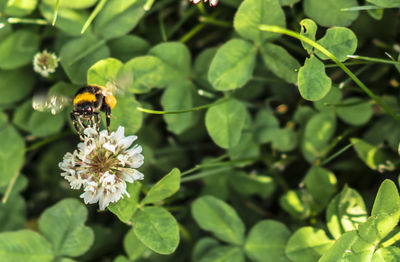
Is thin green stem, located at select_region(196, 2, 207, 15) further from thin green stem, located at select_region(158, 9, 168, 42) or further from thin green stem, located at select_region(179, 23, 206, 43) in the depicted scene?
thin green stem, located at select_region(158, 9, 168, 42)

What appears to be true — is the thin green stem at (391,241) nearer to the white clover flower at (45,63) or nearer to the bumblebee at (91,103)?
the bumblebee at (91,103)

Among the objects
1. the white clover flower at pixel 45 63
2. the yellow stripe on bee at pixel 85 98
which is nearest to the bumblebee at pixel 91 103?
the yellow stripe on bee at pixel 85 98

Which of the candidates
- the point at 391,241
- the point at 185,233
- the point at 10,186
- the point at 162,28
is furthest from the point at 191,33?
the point at 391,241

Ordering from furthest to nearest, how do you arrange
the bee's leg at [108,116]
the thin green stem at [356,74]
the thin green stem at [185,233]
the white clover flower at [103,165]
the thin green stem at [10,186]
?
the thin green stem at [10,186], the thin green stem at [185,233], the thin green stem at [356,74], the bee's leg at [108,116], the white clover flower at [103,165]

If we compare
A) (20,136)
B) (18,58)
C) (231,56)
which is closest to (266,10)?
(231,56)

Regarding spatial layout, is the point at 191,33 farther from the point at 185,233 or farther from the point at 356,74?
the point at 185,233

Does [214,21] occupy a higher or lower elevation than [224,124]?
higher

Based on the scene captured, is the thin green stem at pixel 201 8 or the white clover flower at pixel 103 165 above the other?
the thin green stem at pixel 201 8
